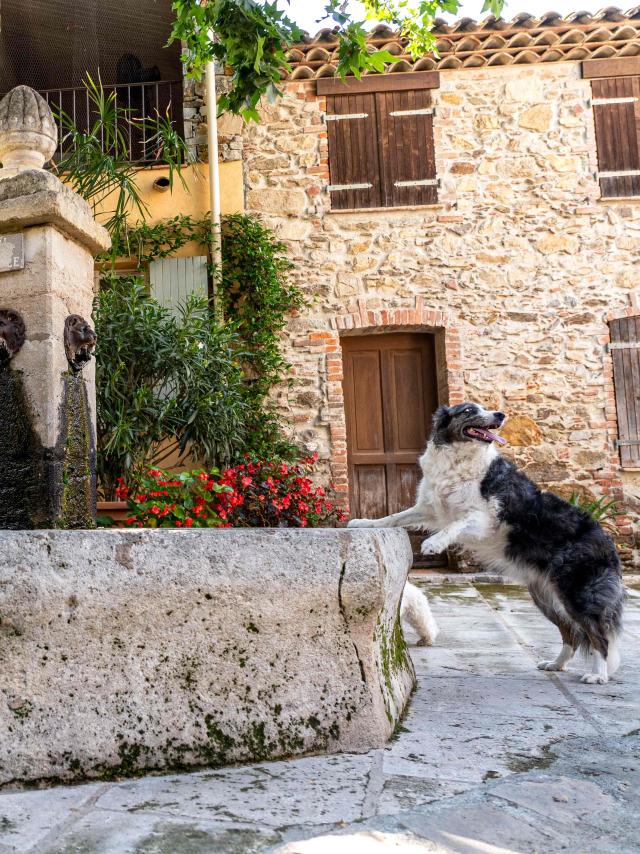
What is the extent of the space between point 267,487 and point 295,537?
3429 millimetres

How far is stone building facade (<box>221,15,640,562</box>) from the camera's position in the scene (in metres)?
7.76

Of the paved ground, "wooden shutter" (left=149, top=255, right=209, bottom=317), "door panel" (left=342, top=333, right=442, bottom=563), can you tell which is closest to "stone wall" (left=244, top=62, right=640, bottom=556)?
"door panel" (left=342, top=333, right=442, bottom=563)

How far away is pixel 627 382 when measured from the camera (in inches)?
306

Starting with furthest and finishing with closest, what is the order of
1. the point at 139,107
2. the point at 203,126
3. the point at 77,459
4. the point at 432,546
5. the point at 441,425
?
1. the point at 139,107
2. the point at 203,126
3. the point at 441,425
4. the point at 432,546
5. the point at 77,459

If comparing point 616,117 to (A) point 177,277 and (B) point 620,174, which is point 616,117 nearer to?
(B) point 620,174

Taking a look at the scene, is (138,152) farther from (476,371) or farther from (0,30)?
(476,371)

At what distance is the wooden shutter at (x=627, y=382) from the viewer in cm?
770

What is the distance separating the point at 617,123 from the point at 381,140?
8.61 feet

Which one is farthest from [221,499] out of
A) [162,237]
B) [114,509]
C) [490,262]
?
[490,262]

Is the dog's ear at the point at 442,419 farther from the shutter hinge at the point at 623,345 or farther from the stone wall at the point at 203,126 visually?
the stone wall at the point at 203,126

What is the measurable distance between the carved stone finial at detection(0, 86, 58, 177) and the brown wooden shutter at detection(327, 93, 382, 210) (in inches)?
207

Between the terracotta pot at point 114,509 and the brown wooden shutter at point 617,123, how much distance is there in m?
6.25

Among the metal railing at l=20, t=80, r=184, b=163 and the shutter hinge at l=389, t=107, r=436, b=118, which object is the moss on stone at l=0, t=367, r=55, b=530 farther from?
the shutter hinge at l=389, t=107, r=436, b=118

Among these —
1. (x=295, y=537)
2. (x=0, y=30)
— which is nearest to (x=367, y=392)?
(x=295, y=537)
